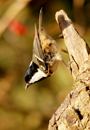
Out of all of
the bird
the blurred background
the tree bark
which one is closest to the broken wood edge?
the tree bark

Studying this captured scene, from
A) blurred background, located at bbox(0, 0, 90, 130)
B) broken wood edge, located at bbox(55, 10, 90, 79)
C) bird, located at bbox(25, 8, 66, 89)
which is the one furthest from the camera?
blurred background, located at bbox(0, 0, 90, 130)

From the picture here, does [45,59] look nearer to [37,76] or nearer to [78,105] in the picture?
[37,76]

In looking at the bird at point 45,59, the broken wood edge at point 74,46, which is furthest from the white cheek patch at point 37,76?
the broken wood edge at point 74,46

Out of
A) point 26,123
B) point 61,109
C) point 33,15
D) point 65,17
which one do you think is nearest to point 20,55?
point 33,15

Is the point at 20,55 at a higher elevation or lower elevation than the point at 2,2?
→ lower

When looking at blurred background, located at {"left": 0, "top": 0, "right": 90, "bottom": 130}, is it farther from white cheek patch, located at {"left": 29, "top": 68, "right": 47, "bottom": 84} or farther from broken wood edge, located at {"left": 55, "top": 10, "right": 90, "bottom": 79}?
broken wood edge, located at {"left": 55, "top": 10, "right": 90, "bottom": 79}

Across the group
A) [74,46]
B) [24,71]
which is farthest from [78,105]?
[24,71]

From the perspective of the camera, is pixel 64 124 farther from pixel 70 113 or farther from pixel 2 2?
pixel 2 2

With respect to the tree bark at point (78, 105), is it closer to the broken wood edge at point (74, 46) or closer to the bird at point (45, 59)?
the broken wood edge at point (74, 46)

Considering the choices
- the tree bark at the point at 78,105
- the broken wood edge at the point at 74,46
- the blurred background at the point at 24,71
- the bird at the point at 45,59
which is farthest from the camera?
the blurred background at the point at 24,71
